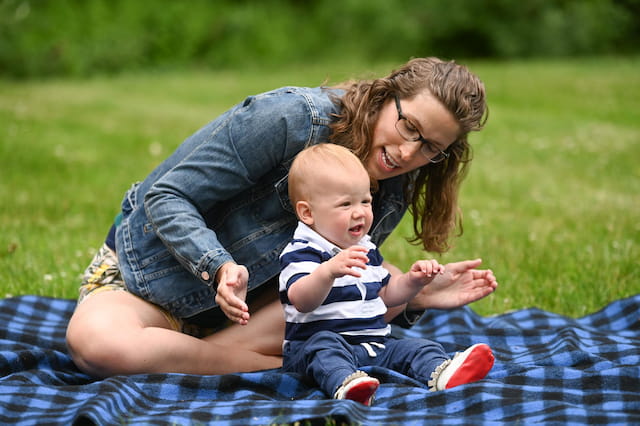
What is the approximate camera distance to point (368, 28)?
18.6m

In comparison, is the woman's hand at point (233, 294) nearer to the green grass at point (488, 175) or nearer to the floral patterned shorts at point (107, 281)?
the floral patterned shorts at point (107, 281)

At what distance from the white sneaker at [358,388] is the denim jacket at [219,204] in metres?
0.55

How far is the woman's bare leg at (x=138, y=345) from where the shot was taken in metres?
2.56

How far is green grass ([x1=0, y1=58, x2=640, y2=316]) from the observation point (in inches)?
155

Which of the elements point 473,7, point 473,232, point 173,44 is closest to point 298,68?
point 173,44

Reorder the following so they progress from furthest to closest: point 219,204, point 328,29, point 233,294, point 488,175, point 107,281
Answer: point 328,29, point 488,175, point 107,281, point 219,204, point 233,294

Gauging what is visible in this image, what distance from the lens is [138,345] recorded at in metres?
2.55

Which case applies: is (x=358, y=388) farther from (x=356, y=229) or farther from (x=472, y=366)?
(x=356, y=229)

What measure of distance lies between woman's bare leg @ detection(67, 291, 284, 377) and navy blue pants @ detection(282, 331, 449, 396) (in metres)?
0.23

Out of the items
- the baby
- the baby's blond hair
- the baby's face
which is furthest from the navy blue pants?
the baby's blond hair

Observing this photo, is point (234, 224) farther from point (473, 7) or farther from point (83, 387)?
point (473, 7)

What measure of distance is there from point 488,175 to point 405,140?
412cm

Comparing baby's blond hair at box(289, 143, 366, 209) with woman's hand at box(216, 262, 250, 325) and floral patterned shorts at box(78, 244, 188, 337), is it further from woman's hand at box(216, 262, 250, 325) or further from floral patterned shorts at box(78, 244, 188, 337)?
floral patterned shorts at box(78, 244, 188, 337)

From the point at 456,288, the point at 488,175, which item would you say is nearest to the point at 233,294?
the point at 456,288
